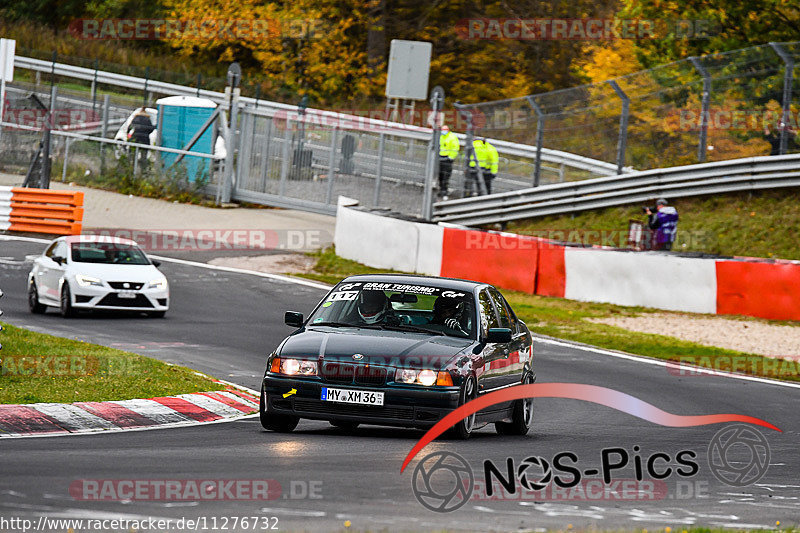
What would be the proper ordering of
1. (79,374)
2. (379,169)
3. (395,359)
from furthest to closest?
1. (379,169)
2. (79,374)
3. (395,359)

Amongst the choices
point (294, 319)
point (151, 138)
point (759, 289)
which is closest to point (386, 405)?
point (294, 319)

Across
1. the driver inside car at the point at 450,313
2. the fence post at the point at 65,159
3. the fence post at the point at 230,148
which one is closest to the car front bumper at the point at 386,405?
the driver inside car at the point at 450,313

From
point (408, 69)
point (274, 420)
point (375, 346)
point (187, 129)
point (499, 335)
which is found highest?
point (408, 69)

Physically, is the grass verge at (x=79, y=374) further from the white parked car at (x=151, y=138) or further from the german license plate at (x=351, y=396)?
the white parked car at (x=151, y=138)

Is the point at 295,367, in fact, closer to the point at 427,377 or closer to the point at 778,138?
the point at 427,377

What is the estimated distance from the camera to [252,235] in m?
30.0

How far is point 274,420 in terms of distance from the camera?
10.5m

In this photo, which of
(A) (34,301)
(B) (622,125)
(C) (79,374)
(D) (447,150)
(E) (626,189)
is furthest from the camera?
(D) (447,150)

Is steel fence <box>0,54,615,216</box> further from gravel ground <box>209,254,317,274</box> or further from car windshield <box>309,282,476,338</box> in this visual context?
car windshield <box>309,282,476,338</box>

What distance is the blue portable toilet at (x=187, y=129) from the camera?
34.2 m

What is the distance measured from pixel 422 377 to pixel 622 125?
19.2 m

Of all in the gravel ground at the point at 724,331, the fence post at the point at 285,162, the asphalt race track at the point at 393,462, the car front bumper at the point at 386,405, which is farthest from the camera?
the fence post at the point at 285,162

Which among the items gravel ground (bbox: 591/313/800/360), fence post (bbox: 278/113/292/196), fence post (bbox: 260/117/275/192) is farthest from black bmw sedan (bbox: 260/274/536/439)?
fence post (bbox: 260/117/275/192)

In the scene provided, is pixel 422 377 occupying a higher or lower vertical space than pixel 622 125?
lower
